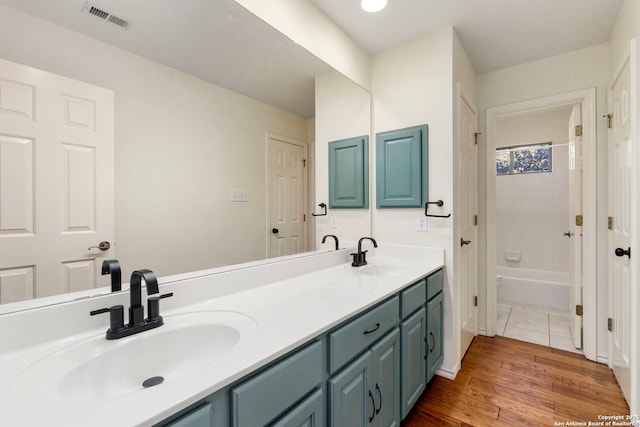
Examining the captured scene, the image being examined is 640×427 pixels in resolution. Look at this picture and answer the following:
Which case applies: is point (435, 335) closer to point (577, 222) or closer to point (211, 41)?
point (577, 222)

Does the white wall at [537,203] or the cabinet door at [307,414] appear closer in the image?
the cabinet door at [307,414]

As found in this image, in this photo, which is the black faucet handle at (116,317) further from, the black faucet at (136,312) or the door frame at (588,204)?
the door frame at (588,204)

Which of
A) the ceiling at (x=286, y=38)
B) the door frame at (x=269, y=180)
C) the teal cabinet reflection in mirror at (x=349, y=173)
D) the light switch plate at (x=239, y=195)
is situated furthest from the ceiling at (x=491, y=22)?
the light switch plate at (x=239, y=195)

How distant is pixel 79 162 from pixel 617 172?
2831 millimetres

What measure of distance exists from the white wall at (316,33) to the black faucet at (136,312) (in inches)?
49.6

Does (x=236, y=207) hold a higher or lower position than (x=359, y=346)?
higher

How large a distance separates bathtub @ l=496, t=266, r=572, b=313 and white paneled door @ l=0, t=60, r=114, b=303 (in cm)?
392

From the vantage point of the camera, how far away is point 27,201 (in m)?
0.81

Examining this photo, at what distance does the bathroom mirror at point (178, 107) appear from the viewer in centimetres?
88

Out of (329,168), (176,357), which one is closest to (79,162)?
(176,357)

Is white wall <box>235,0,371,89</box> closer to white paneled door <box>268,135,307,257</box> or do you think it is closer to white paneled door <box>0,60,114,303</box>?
white paneled door <box>268,135,307,257</box>

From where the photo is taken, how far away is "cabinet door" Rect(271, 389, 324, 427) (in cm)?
80

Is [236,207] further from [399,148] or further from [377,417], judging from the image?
[399,148]

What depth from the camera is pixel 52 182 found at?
2.78 feet
